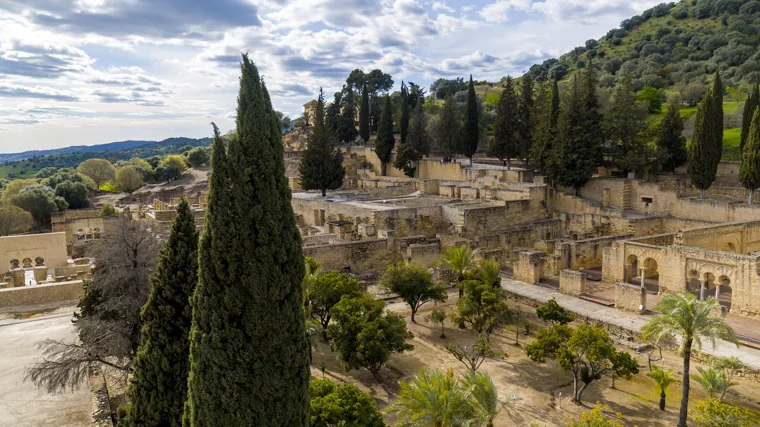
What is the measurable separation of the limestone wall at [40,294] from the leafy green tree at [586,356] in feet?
53.2

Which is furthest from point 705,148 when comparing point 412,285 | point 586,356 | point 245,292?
point 245,292

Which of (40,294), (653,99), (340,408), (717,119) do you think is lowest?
(40,294)

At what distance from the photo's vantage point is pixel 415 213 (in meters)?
25.8

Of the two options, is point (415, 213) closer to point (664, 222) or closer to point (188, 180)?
point (664, 222)

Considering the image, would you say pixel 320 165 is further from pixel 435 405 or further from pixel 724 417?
pixel 724 417

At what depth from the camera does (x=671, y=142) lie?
104ft

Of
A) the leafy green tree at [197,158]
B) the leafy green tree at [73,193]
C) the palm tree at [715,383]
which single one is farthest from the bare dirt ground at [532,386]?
the leafy green tree at [197,158]

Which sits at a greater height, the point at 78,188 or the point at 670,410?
the point at 78,188

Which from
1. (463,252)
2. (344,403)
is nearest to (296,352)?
(344,403)

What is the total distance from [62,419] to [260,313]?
7.33m

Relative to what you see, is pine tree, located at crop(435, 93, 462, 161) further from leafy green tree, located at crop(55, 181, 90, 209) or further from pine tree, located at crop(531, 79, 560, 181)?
leafy green tree, located at crop(55, 181, 90, 209)

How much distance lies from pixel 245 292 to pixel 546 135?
27525 millimetres

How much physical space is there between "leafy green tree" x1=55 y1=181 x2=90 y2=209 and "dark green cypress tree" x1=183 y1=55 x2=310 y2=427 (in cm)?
4813

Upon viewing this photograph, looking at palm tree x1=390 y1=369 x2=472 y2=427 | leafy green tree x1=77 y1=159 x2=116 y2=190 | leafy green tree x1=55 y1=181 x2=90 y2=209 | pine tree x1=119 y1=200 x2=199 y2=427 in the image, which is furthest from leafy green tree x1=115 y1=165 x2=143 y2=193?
palm tree x1=390 y1=369 x2=472 y2=427
